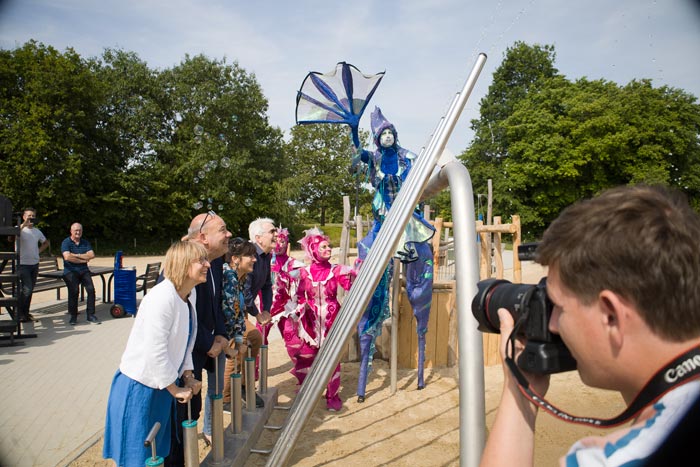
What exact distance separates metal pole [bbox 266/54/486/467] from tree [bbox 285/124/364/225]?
106ft

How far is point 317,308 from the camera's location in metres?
4.61

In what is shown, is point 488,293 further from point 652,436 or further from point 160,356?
point 160,356

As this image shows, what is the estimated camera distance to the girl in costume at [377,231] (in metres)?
4.87

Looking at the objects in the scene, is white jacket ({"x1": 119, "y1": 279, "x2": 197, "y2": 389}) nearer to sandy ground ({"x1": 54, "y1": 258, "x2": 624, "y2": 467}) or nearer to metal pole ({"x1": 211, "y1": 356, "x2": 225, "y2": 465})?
metal pole ({"x1": 211, "y1": 356, "x2": 225, "y2": 465})

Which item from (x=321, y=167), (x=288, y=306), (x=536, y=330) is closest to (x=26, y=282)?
(x=288, y=306)

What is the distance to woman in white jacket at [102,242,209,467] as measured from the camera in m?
2.35

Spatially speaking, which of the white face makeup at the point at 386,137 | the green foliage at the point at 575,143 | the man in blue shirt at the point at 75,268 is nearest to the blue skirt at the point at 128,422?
the white face makeup at the point at 386,137

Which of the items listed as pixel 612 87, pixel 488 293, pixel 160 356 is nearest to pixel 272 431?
pixel 160 356

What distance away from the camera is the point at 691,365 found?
62 centimetres

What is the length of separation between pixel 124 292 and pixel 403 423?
6.39m

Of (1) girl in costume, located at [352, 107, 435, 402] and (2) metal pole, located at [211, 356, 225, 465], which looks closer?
(2) metal pole, located at [211, 356, 225, 465]

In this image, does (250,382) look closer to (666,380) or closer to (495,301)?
(495,301)

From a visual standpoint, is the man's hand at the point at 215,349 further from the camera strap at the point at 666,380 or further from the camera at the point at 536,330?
the camera strap at the point at 666,380

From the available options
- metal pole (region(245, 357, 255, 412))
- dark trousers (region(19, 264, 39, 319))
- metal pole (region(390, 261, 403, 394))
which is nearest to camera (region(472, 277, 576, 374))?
metal pole (region(245, 357, 255, 412))
